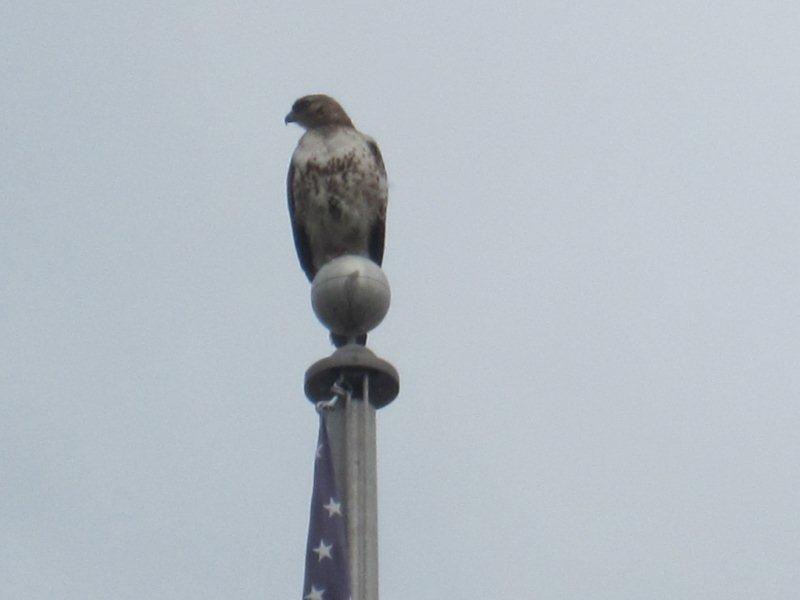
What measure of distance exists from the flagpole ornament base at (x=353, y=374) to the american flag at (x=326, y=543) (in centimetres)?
51

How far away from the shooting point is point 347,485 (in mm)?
8086

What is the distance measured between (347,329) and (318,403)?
54 centimetres

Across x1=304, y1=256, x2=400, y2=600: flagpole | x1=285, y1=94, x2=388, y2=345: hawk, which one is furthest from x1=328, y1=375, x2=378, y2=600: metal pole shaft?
x1=285, y1=94, x2=388, y2=345: hawk

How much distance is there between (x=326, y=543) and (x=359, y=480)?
A: 0.47 meters

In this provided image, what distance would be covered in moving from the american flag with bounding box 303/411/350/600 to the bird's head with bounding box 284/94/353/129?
345 centimetres

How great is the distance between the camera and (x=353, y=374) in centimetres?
853

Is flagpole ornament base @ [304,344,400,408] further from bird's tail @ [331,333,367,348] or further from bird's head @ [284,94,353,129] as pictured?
bird's head @ [284,94,353,129]

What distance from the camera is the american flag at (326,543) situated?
25.0 feet

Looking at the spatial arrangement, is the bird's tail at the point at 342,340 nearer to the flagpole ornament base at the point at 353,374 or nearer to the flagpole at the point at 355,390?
the flagpole at the point at 355,390

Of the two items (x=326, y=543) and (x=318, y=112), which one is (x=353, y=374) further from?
(x=318, y=112)

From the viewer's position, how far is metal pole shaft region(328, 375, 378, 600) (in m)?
7.87

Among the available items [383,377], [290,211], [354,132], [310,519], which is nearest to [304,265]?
[290,211]

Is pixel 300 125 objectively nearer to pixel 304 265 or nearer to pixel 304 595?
pixel 304 265

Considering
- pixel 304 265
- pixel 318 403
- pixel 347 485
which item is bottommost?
pixel 347 485
